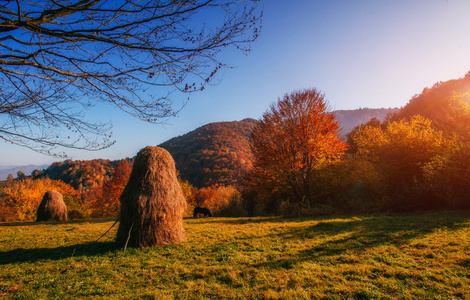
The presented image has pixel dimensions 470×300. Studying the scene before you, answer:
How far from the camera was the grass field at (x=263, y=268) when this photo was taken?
10.8 feet

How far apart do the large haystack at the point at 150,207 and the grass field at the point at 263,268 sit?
0.45 metres

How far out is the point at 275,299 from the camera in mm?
3023

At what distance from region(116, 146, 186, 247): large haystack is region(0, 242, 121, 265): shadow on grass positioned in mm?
608

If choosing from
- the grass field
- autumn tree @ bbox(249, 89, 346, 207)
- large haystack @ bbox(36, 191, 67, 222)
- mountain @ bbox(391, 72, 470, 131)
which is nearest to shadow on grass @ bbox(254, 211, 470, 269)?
the grass field

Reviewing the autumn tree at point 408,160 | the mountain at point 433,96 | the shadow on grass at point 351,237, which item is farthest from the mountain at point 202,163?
the shadow on grass at point 351,237

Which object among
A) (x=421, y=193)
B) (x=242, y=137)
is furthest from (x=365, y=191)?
(x=242, y=137)

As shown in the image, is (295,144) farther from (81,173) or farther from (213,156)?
(81,173)

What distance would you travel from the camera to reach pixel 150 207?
629 cm

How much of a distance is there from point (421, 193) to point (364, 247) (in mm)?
10115

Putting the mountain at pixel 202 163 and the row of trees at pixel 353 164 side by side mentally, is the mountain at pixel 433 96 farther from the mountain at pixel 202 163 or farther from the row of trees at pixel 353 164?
the row of trees at pixel 353 164

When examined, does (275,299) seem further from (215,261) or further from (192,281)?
(215,261)

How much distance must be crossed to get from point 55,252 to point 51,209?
14.7 m

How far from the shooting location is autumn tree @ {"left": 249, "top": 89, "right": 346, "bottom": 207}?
47.7 ft

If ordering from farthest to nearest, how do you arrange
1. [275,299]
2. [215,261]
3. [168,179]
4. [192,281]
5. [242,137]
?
[242,137], [168,179], [215,261], [192,281], [275,299]
